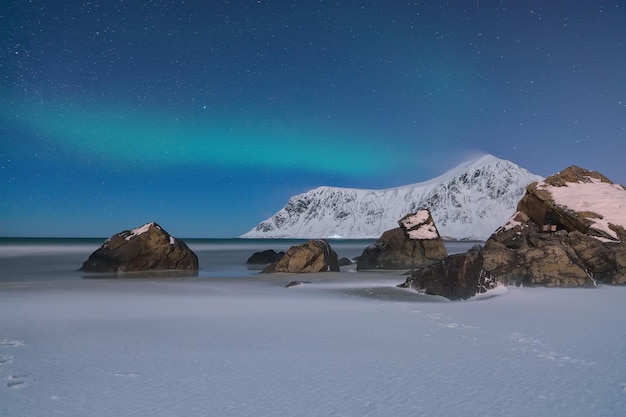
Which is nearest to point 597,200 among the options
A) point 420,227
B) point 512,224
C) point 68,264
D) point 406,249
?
point 512,224

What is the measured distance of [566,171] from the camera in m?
22.3

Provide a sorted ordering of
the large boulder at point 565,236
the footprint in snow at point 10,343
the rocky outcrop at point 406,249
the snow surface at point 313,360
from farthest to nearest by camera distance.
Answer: the rocky outcrop at point 406,249 → the large boulder at point 565,236 → the footprint in snow at point 10,343 → the snow surface at point 313,360

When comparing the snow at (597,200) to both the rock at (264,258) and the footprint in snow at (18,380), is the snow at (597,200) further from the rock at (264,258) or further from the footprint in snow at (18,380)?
the footprint in snow at (18,380)

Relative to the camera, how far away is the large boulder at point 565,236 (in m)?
15.0

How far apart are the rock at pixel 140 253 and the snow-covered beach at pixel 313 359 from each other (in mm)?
13323

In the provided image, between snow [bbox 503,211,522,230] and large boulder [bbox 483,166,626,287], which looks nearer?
large boulder [bbox 483,166,626,287]

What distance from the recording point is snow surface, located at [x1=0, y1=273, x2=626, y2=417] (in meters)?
4.14

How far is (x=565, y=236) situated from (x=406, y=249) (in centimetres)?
1135

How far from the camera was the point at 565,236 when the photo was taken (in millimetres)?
17438

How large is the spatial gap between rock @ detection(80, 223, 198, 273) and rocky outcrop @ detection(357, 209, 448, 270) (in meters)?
10.5

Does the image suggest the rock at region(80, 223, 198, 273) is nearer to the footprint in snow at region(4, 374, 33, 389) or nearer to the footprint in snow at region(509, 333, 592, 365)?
the footprint in snow at region(4, 374, 33, 389)

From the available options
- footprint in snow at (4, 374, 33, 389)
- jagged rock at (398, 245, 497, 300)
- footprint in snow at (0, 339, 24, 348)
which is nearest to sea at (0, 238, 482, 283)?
jagged rock at (398, 245, 497, 300)

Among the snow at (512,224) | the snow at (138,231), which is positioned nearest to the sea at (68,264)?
the snow at (138,231)

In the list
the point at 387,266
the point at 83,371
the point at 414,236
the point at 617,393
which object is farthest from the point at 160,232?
the point at 617,393
